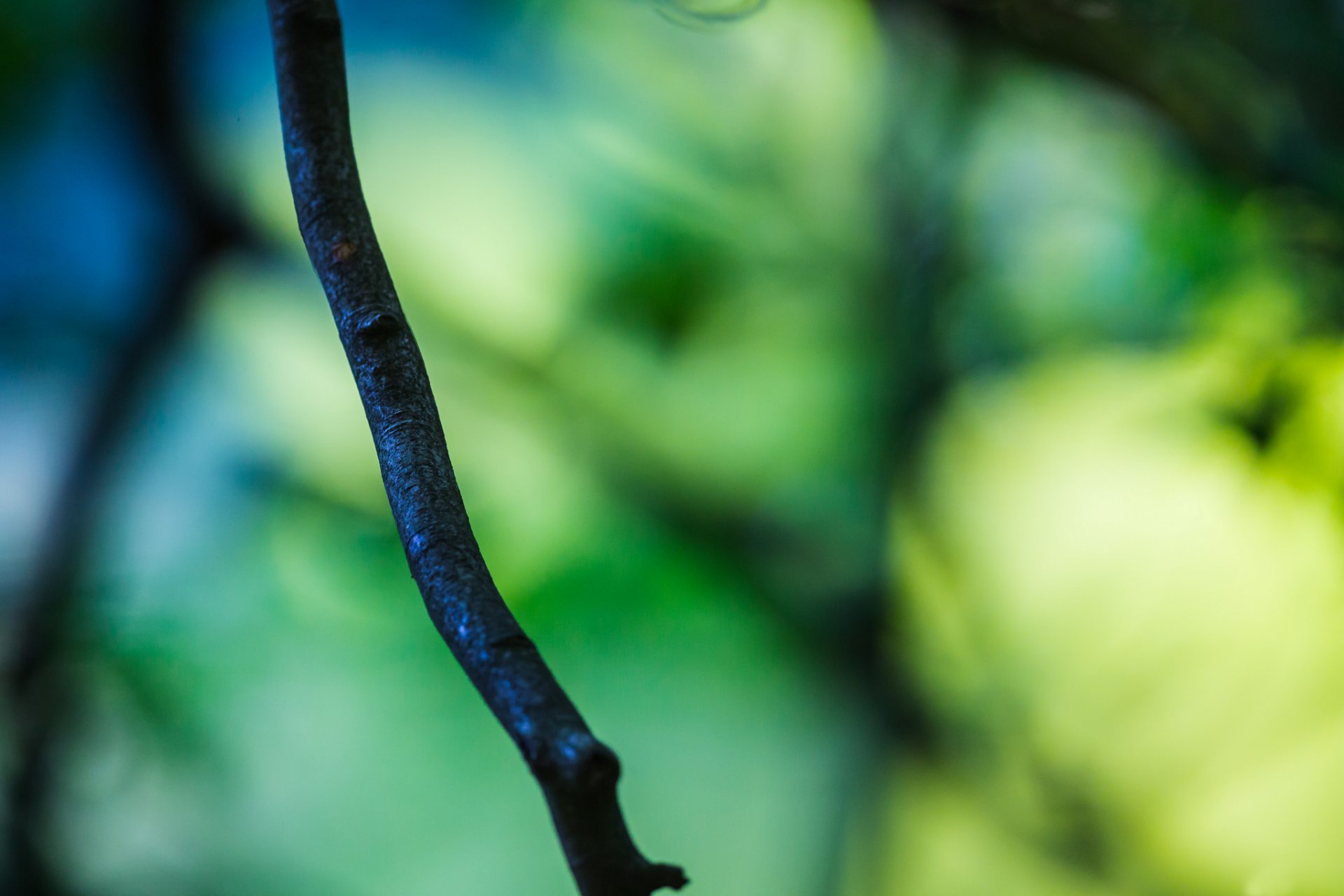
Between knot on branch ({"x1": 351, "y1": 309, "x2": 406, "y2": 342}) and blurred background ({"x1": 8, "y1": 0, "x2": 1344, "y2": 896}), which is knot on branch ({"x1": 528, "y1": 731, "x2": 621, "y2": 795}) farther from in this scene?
blurred background ({"x1": 8, "y1": 0, "x2": 1344, "y2": 896})

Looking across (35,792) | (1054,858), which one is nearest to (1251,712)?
(1054,858)

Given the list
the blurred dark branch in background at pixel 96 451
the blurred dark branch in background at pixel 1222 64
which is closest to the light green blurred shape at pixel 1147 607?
the blurred dark branch in background at pixel 1222 64

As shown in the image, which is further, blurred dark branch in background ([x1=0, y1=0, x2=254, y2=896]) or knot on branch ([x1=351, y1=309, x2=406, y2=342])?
blurred dark branch in background ([x1=0, y1=0, x2=254, y2=896])

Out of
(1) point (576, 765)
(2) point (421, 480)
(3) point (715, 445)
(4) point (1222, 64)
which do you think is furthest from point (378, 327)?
(4) point (1222, 64)

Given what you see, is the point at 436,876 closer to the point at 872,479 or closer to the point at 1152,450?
the point at 872,479

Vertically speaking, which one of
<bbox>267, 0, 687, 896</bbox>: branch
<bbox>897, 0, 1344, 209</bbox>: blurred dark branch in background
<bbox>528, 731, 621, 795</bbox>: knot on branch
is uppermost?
<bbox>897, 0, 1344, 209</bbox>: blurred dark branch in background

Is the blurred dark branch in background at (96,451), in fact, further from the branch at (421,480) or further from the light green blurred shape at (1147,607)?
the light green blurred shape at (1147,607)

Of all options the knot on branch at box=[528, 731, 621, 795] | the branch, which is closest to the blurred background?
the branch

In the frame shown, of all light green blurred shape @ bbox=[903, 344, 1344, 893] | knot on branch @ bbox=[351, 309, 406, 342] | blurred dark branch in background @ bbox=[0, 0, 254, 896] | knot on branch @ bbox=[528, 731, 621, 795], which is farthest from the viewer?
light green blurred shape @ bbox=[903, 344, 1344, 893]

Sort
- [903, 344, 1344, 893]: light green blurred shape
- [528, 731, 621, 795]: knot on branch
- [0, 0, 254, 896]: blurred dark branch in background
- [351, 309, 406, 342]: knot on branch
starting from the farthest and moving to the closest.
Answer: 1. [903, 344, 1344, 893]: light green blurred shape
2. [0, 0, 254, 896]: blurred dark branch in background
3. [351, 309, 406, 342]: knot on branch
4. [528, 731, 621, 795]: knot on branch
